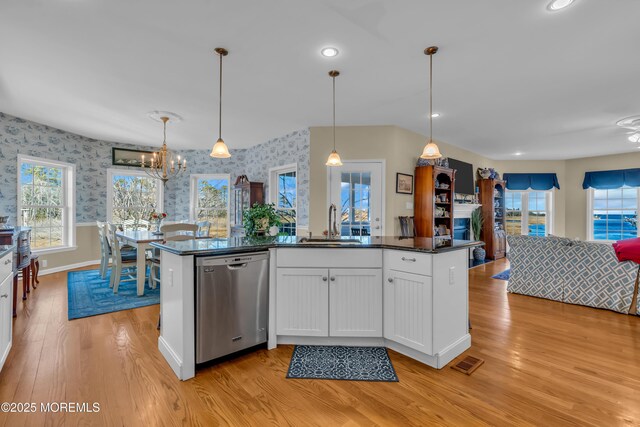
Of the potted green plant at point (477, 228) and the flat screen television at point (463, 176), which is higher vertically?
A: the flat screen television at point (463, 176)

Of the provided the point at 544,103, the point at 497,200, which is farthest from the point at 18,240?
the point at 497,200

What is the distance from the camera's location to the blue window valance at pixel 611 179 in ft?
23.1

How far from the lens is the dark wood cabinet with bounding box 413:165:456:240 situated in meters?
5.18

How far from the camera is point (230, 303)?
2.32 metres

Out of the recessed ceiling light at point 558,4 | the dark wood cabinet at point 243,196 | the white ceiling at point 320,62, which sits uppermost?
the white ceiling at point 320,62

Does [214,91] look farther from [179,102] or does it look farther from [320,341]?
[320,341]

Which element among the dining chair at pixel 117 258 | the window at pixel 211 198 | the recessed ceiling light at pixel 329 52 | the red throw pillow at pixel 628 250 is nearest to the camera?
the recessed ceiling light at pixel 329 52

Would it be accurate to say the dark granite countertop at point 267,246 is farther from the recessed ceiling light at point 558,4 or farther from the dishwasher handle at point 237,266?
the recessed ceiling light at point 558,4

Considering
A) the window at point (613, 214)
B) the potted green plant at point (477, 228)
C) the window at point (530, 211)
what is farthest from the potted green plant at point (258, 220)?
the window at point (613, 214)

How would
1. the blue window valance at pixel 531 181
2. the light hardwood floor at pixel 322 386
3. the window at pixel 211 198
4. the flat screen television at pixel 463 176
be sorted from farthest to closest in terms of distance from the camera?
the blue window valance at pixel 531 181 < the window at pixel 211 198 < the flat screen television at pixel 463 176 < the light hardwood floor at pixel 322 386

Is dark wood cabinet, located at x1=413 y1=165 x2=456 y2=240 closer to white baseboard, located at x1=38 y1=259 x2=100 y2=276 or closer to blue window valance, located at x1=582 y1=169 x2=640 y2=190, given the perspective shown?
blue window valance, located at x1=582 y1=169 x2=640 y2=190

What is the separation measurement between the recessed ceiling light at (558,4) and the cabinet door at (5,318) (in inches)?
169

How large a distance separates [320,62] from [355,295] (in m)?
2.25

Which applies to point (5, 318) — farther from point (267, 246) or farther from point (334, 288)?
point (334, 288)
